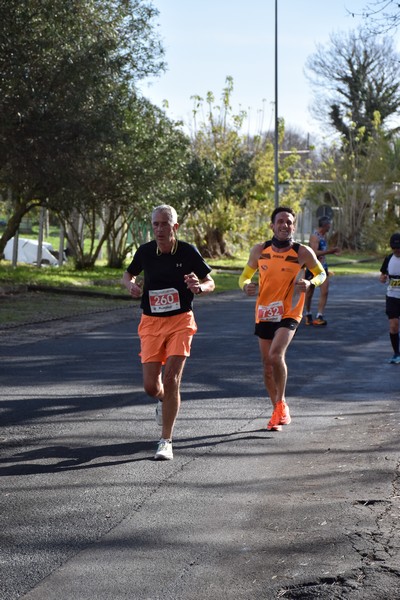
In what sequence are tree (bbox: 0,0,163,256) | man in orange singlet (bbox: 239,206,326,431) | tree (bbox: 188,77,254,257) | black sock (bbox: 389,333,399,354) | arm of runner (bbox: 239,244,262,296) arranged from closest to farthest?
man in orange singlet (bbox: 239,206,326,431), arm of runner (bbox: 239,244,262,296), black sock (bbox: 389,333,399,354), tree (bbox: 0,0,163,256), tree (bbox: 188,77,254,257)

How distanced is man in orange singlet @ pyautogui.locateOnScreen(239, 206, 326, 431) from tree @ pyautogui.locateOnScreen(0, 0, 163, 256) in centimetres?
1429

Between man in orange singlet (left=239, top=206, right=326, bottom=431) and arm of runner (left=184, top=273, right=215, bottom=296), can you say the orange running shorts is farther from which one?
man in orange singlet (left=239, top=206, right=326, bottom=431)

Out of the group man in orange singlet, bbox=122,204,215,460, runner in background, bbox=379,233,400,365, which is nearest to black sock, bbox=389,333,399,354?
runner in background, bbox=379,233,400,365

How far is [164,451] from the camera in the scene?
312 inches

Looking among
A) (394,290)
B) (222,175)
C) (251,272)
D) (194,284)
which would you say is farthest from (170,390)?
(222,175)

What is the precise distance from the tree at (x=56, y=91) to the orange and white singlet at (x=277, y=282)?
14.3 metres

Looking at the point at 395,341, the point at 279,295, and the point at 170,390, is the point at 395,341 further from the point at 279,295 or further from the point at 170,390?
the point at 170,390

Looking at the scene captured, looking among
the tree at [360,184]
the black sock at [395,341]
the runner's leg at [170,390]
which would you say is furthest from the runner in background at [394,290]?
the tree at [360,184]

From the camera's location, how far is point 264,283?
9477mm

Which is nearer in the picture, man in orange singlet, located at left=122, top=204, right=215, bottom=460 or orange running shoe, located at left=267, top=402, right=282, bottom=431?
man in orange singlet, located at left=122, top=204, right=215, bottom=460

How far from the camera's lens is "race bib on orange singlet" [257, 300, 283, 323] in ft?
31.0

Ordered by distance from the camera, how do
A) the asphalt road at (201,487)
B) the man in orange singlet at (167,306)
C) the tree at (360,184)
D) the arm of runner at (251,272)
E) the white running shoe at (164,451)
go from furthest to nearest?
the tree at (360,184) → the arm of runner at (251,272) → the man in orange singlet at (167,306) → the white running shoe at (164,451) → the asphalt road at (201,487)

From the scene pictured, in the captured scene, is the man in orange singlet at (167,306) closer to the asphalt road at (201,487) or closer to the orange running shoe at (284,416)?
the asphalt road at (201,487)

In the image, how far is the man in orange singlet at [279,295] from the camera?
9.39 m
